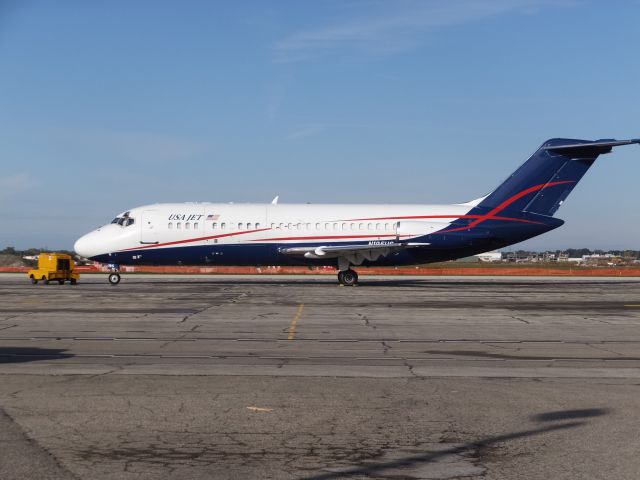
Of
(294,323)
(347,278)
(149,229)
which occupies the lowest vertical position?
(294,323)

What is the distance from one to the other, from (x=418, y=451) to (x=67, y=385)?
572 cm

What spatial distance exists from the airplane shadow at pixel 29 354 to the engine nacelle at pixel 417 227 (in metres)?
27.6

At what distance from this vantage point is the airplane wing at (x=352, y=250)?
3981 cm

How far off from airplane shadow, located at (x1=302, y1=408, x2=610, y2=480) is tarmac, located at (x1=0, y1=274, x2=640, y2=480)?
3 cm

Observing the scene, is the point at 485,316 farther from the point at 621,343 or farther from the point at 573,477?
the point at 573,477

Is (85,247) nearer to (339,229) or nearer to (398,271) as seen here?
(339,229)

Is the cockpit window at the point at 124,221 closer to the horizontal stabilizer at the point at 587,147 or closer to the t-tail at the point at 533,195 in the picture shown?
the t-tail at the point at 533,195

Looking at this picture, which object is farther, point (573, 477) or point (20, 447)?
point (20, 447)

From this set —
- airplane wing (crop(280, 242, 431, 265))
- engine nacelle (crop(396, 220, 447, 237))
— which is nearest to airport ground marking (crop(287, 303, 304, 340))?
airplane wing (crop(280, 242, 431, 265))

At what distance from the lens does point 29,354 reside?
14.2 m

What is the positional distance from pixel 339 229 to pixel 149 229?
10.4m

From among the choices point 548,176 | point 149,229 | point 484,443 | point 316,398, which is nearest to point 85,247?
point 149,229

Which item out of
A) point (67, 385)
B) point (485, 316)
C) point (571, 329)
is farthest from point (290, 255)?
point (67, 385)

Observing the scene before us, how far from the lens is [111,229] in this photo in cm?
4097
